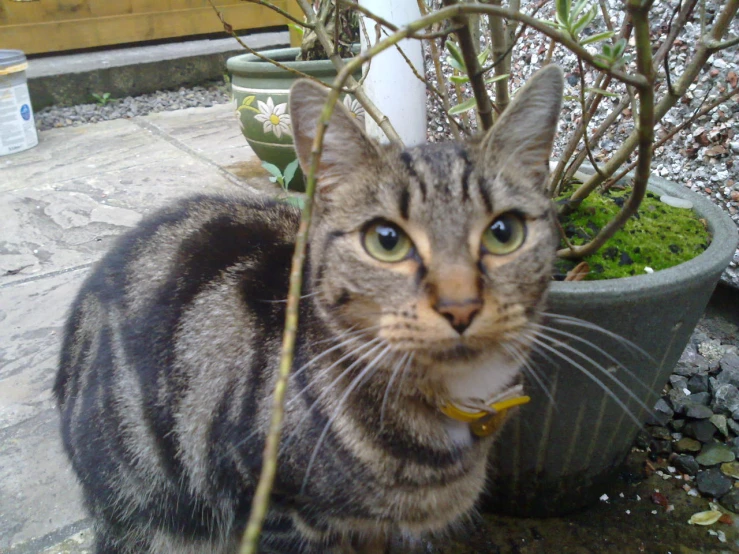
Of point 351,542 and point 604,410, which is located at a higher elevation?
point 604,410

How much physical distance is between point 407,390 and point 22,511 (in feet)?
3.63

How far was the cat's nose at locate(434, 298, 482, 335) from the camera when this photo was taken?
928 mm

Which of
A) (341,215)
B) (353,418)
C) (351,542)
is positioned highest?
(341,215)

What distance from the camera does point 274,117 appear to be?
301 centimetres

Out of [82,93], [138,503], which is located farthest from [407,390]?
[82,93]

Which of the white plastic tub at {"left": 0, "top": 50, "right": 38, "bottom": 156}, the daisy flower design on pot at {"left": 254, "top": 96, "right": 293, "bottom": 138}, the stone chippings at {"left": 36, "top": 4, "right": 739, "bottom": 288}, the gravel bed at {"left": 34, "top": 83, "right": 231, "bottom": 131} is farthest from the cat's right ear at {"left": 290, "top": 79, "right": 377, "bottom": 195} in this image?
the gravel bed at {"left": 34, "top": 83, "right": 231, "bottom": 131}

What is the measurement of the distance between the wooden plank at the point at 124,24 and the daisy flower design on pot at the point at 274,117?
299 cm

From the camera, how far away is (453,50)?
4.42ft

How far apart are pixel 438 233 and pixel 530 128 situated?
11.9 inches

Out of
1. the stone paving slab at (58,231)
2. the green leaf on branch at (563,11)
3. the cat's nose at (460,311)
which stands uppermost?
the green leaf on branch at (563,11)

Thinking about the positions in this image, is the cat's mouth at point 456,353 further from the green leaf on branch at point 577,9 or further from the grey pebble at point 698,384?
the grey pebble at point 698,384

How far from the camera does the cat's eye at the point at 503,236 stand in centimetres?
106

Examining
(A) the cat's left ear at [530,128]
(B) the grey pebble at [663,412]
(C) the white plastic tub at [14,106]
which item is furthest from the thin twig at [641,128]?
(C) the white plastic tub at [14,106]

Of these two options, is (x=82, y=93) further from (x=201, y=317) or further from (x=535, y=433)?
(x=535, y=433)
